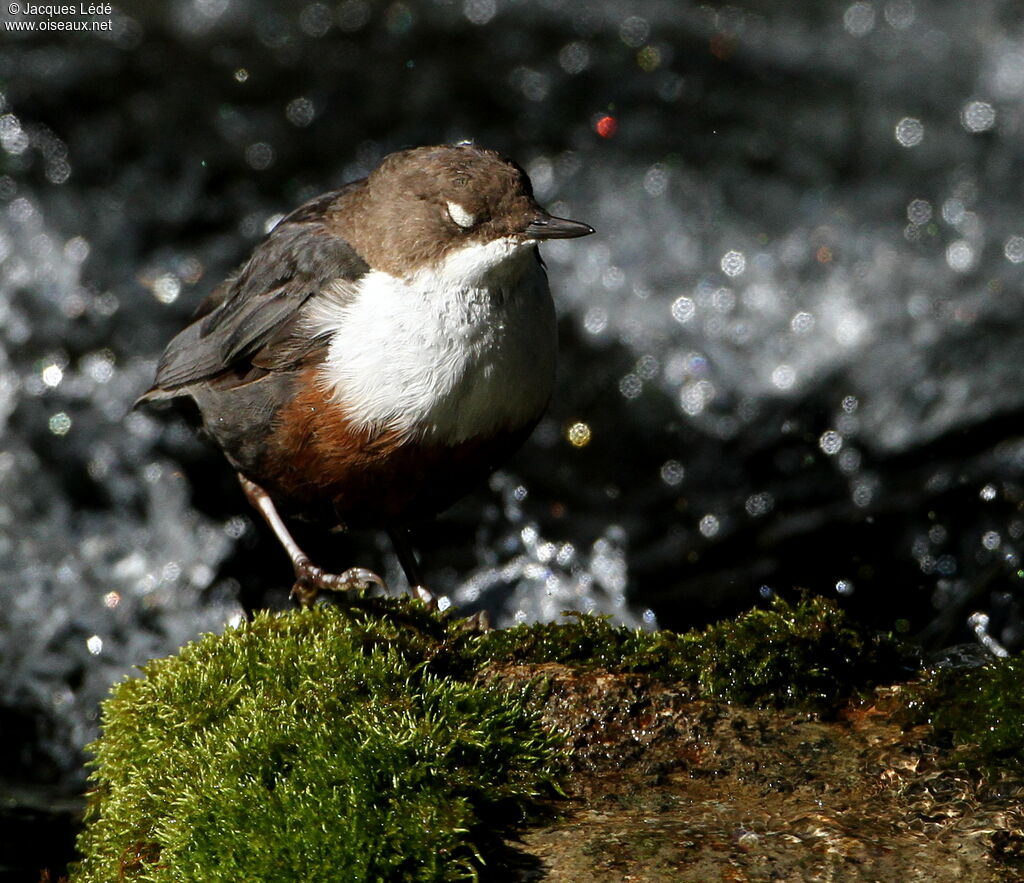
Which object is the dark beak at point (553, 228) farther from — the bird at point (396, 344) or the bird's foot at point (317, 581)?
the bird's foot at point (317, 581)

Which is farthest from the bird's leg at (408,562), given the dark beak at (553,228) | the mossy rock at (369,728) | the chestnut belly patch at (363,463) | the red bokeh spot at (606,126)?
the red bokeh spot at (606,126)

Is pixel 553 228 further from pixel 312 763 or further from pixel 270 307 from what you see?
pixel 312 763

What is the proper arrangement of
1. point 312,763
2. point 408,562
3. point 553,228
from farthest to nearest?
point 408,562
point 553,228
point 312,763

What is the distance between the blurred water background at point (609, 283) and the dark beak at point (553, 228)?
2.83 meters

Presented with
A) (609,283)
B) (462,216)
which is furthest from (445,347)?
(609,283)

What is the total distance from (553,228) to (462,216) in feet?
0.96

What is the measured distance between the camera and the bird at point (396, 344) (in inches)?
141

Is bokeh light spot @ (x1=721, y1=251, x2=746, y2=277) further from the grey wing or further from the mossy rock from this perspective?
the mossy rock

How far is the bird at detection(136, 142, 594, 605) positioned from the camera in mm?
3574

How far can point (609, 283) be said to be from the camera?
683 cm

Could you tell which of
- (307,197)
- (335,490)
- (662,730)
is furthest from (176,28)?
(662,730)

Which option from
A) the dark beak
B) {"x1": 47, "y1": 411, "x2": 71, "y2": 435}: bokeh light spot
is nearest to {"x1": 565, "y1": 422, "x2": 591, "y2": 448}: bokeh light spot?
{"x1": 47, "y1": 411, "x2": 71, "y2": 435}: bokeh light spot

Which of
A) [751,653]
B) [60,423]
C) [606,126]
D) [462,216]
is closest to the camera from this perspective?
[751,653]

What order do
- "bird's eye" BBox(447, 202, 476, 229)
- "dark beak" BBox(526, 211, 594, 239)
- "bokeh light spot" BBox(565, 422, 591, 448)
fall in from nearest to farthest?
"dark beak" BBox(526, 211, 594, 239) → "bird's eye" BBox(447, 202, 476, 229) → "bokeh light spot" BBox(565, 422, 591, 448)
